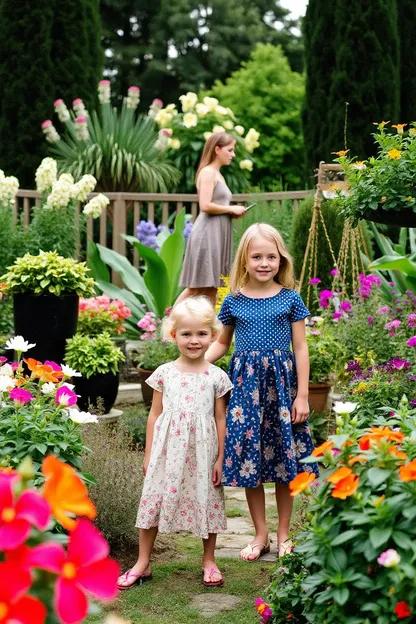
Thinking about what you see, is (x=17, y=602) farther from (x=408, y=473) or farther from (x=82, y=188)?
(x=82, y=188)

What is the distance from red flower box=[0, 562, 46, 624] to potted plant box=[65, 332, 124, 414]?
179 inches

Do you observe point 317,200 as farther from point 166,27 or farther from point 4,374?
point 166,27

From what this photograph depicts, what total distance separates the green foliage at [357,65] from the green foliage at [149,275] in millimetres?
3351

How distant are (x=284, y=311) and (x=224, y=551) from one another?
1.03m

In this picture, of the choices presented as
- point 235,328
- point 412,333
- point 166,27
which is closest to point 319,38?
point 412,333

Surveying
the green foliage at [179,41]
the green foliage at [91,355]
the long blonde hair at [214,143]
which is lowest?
the green foliage at [91,355]

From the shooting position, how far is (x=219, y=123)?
11.2 m

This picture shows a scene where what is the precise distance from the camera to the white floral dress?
3.38m

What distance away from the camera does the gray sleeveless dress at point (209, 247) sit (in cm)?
684

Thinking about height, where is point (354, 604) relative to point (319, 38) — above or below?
below

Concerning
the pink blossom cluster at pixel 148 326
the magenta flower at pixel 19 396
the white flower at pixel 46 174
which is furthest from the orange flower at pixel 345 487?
the white flower at pixel 46 174

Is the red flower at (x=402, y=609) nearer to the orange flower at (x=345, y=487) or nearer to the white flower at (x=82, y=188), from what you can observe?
the orange flower at (x=345, y=487)

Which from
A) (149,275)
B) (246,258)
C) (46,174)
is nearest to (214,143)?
(149,275)

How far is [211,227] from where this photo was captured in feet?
22.4
